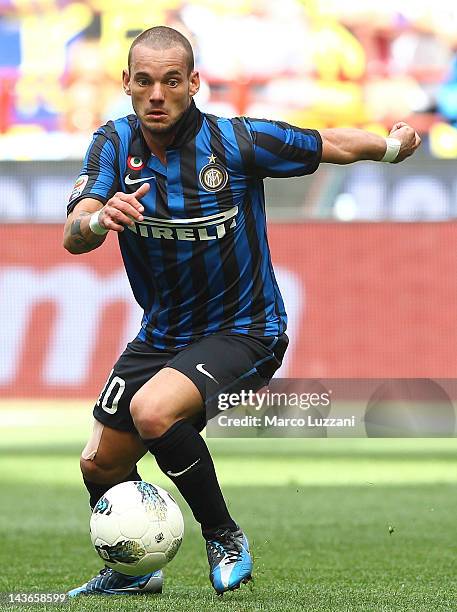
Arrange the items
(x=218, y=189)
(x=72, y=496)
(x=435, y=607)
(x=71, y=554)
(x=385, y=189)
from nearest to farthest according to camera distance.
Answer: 1. (x=435, y=607)
2. (x=218, y=189)
3. (x=71, y=554)
4. (x=72, y=496)
5. (x=385, y=189)

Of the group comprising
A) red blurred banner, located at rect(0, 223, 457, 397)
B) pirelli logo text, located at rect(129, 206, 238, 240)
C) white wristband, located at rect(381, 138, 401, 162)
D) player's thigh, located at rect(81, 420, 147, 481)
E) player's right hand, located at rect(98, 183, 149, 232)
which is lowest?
red blurred banner, located at rect(0, 223, 457, 397)

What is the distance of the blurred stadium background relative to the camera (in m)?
17.6

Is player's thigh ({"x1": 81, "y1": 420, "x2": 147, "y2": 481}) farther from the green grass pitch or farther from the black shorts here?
the green grass pitch

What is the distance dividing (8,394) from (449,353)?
6.07 meters

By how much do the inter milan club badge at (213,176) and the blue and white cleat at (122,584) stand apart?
1461 mm

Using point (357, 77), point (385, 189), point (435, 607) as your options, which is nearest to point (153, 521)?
point (435, 607)

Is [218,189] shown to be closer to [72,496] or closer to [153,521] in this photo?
[153,521]

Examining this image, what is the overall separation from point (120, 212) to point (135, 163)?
0.59 metres

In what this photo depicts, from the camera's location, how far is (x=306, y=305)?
1798 centimetres

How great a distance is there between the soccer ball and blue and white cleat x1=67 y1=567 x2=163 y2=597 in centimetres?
19

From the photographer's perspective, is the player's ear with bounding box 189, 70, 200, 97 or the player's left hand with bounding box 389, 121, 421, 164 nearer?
the player's ear with bounding box 189, 70, 200, 97

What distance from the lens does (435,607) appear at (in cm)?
422

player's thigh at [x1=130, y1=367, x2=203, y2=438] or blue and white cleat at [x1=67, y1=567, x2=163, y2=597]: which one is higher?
player's thigh at [x1=130, y1=367, x2=203, y2=438]

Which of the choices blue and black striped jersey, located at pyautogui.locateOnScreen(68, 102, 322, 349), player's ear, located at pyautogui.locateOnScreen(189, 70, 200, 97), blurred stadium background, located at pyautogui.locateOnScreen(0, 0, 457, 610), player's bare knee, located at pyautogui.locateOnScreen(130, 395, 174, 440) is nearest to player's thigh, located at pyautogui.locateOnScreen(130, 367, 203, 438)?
player's bare knee, located at pyautogui.locateOnScreen(130, 395, 174, 440)
